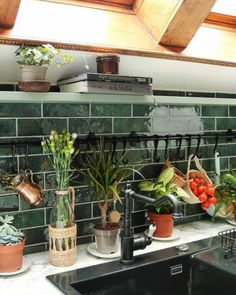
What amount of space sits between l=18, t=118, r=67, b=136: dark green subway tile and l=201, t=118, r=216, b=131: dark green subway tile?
2.51ft

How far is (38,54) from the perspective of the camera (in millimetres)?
1160

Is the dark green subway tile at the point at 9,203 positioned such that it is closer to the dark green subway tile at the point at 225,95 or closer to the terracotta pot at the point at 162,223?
the terracotta pot at the point at 162,223

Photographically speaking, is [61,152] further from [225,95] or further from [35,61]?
[225,95]

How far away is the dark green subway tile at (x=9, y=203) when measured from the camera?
139 cm

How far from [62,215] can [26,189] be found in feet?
0.51

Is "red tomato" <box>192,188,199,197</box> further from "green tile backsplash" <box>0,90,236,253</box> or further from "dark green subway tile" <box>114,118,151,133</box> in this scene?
"dark green subway tile" <box>114,118,151,133</box>

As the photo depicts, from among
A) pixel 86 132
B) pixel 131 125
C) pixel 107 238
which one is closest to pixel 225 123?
pixel 131 125

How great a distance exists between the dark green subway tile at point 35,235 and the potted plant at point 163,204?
1.46 feet

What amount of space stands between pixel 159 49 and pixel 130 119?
0.35 m

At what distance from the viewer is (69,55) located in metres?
1.29

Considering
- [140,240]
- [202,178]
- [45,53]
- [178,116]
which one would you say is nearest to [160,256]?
[140,240]

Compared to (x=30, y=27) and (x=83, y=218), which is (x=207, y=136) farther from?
(x=30, y=27)

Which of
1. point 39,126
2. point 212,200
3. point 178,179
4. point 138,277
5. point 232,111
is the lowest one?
point 138,277

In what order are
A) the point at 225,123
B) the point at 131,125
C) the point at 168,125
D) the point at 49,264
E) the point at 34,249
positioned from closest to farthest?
the point at 49,264
the point at 34,249
the point at 131,125
the point at 168,125
the point at 225,123
